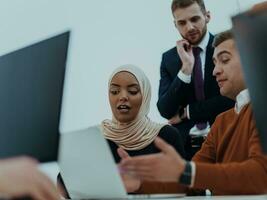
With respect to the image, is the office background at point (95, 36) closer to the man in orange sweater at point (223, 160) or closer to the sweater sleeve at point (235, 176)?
the man in orange sweater at point (223, 160)

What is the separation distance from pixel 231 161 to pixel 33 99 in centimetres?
78

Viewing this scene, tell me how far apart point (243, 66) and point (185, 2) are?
68.7 inches

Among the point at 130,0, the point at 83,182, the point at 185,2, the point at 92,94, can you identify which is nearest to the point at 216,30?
the point at 185,2

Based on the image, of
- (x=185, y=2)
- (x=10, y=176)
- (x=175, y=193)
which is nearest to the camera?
(x=10, y=176)

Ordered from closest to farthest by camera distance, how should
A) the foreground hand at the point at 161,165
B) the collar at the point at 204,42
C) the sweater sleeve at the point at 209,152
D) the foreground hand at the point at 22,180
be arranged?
the foreground hand at the point at 22,180, the foreground hand at the point at 161,165, the sweater sleeve at the point at 209,152, the collar at the point at 204,42

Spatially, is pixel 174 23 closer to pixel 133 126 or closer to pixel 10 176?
pixel 133 126

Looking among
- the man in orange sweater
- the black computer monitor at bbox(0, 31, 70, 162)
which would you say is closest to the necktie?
the man in orange sweater

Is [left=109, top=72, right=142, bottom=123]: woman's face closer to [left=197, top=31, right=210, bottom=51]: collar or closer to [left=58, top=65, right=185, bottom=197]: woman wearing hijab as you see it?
[left=58, top=65, right=185, bottom=197]: woman wearing hijab

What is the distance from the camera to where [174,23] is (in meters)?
2.60

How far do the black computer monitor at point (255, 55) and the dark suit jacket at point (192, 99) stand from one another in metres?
1.51

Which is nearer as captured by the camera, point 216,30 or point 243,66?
point 243,66

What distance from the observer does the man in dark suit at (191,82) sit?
235 centimetres

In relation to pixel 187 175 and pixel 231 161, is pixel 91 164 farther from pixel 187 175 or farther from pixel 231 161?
pixel 231 161

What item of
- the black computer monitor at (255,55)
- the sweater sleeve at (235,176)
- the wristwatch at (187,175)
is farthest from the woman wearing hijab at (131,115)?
the black computer monitor at (255,55)
